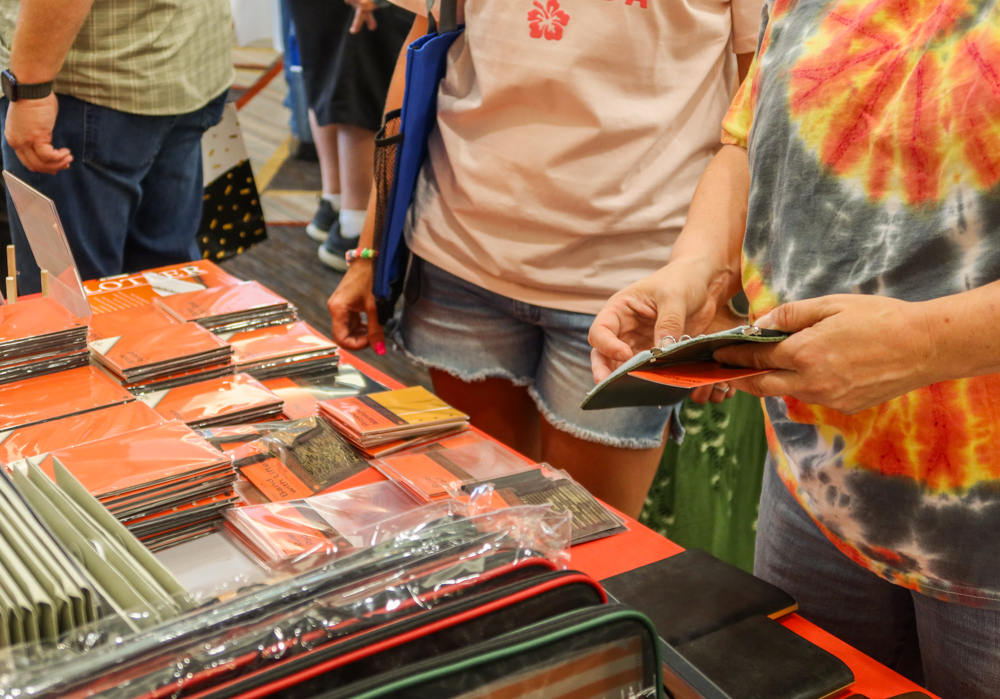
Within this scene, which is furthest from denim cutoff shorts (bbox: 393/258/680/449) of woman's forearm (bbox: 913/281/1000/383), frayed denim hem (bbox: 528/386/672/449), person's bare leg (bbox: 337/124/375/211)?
person's bare leg (bbox: 337/124/375/211)

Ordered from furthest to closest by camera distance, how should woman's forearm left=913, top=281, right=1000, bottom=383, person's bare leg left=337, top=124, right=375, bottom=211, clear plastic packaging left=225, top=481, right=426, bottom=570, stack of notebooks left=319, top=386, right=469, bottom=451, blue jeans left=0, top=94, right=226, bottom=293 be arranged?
person's bare leg left=337, top=124, right=375, bottom=211 → blue jeans left=0, top=94, right=226, bottom=293 → stack of notebooks left=319, top=386, right=469, bottom=451 → clear plastic packaging left=225, top=481, right=426, bottom=570 → woman's forearm left=913, top=281, right=1000, bottom=383

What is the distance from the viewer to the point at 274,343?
4.76 ft

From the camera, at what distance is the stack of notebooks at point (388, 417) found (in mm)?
1212

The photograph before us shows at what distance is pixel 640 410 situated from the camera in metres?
1.43

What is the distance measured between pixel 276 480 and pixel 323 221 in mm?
3539

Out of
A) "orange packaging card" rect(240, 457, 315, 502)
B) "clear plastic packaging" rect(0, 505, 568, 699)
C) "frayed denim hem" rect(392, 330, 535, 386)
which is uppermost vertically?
"clear plastic packaging" rect(0, 505, 568, 699)

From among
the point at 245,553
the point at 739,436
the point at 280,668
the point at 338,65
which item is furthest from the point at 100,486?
the point at 338,65

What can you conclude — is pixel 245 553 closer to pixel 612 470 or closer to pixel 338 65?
pixel 612 470

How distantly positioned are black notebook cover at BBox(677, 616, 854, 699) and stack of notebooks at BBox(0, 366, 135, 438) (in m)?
0.81

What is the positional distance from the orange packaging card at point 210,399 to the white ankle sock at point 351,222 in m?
2.72

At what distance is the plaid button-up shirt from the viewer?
181 cm

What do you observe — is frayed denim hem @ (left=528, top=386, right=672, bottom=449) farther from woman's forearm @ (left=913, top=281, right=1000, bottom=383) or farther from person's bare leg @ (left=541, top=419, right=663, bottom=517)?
woman's forearm @ (left=913, top=281, right=1000, bottom=383)

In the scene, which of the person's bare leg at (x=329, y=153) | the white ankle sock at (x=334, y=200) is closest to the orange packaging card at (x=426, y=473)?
the person's bare leg at (x=329, y=153)

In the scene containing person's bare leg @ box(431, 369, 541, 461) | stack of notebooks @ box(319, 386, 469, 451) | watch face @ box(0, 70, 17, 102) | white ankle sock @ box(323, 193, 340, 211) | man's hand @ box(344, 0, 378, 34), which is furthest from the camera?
white ankle sock @ box(323, 193, 340, 211)
